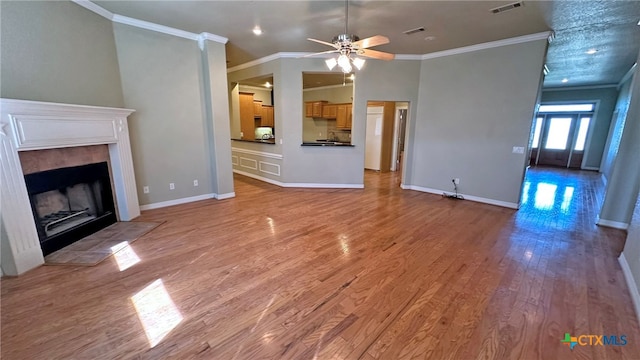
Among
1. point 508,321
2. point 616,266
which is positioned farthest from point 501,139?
point 508,321

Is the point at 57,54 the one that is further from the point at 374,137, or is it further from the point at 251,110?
the point at 374,137

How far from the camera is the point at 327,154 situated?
576 cm

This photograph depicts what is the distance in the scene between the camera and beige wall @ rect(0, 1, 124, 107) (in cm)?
251

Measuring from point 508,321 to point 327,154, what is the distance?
435 cm

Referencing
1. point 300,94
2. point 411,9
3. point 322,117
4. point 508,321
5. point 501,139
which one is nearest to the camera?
point 508,321

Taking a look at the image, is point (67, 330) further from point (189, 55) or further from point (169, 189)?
point (189, 55)

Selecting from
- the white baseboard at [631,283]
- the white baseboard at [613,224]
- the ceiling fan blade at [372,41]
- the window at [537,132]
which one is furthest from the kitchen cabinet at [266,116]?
the window at [537,132]

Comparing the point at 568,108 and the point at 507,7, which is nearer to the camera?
the point at 507,7

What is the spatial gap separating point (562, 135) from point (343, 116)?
8.38 m

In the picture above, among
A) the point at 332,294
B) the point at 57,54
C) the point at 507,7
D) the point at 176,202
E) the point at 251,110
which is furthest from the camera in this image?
the point at 251,110

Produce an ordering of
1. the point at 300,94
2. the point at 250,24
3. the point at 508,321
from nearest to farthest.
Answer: the point at 508,321, the point at 250,24, the point at 300,94

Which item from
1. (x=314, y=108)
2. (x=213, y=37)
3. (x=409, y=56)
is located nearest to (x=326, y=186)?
(x=409, y=56)

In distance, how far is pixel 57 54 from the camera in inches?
114

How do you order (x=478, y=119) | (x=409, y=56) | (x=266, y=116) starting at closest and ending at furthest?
1. (x=478, y=119)
2. (x=409, y=56)
3. (x=266, y=116)
